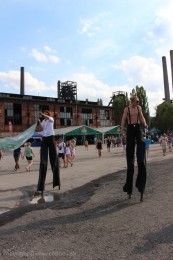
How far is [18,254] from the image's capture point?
161 inches

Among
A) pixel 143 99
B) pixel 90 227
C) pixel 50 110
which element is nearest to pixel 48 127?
pixel 90 227

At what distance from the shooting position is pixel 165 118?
267ft

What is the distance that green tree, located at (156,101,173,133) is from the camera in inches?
3191

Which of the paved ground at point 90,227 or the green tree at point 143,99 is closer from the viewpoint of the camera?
the paved ground at point 90,227

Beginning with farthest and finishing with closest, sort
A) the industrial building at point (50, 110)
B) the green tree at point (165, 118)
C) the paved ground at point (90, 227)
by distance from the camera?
the green tree at point (165, 118) < the industrial building at point (50, 110) < the paved ground at point (90, 227)

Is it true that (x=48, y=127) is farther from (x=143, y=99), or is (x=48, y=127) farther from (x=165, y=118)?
(x=143, y=99)

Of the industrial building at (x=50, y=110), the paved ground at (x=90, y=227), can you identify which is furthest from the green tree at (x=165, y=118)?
the paved ground at (x=90, y=227)

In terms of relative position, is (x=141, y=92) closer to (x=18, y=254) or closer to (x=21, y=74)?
(x=21, y=74)

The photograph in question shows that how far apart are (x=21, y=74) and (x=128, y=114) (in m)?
90.5

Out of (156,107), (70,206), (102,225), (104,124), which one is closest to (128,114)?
(70,206)

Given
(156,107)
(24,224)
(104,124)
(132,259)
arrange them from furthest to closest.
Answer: (104,124)
(156,107)
(24,224)
(132,259)

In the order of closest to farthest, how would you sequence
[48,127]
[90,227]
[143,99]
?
1. [90,227]
2. [48,127]
3. [143,99]

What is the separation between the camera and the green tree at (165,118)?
8106cm

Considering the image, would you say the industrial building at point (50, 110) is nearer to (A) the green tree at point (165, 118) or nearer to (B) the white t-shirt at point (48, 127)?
(A) the green tree at point (165, 118)
